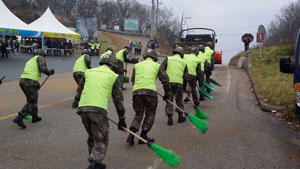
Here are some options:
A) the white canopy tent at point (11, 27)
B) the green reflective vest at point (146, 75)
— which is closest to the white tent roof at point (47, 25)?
the white canopy tent at point (11, 27)

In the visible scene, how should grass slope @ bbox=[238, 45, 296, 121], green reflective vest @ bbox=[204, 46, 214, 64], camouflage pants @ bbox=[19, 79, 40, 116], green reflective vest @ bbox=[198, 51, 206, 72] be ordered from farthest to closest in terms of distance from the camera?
green reflective vest @ bbox=[204, 46, 214, 64], green reflective vest @ bbox=[198, 51, 206, 72], grass slope @ bbox=[238, 45, 296, 121], camouflage pants @ bbox=[19, 79, 40, 116]

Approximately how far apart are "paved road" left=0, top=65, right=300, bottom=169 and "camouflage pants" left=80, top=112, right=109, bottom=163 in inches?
21.8

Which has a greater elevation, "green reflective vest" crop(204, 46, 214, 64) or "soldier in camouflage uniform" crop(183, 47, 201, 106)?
"green reflective vest" crop(204, 46, 214, 64)

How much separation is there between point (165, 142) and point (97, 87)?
2198 mm

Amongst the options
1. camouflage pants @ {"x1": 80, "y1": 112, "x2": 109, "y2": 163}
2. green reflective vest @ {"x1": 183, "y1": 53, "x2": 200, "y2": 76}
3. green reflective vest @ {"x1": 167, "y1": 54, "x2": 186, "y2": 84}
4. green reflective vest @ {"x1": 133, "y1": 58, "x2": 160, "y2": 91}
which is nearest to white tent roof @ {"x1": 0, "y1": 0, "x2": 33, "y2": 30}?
green reflective vest @ {"x1": 183, "y1": 53, "x2": 200, "y2": 76}

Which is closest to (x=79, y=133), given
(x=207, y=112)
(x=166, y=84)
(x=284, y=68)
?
(x=166, y=84)

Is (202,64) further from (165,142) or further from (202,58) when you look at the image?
(165,142)

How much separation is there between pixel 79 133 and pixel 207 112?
3764mm

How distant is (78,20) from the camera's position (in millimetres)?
36531

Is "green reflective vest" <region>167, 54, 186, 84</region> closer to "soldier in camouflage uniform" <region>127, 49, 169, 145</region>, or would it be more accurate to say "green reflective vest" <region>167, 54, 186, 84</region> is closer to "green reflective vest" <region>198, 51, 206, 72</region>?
"soldier in camouflage uniform" <region>127, 49, 169, 145</region>

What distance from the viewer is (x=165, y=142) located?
18.8 feet

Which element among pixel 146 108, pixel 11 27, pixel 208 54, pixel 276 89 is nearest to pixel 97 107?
pixel 146 108

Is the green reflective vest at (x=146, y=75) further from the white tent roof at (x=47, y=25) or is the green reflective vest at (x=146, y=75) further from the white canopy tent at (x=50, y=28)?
the white tent roof at (x=47, y=25)

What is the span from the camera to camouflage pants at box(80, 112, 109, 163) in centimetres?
406
